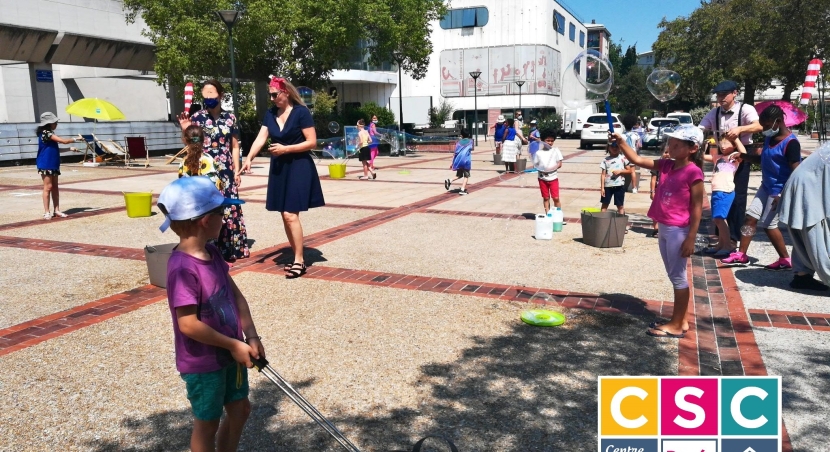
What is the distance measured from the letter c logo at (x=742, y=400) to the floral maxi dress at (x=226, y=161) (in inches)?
190

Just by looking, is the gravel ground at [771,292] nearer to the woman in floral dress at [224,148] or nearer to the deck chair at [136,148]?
the woman in floral dress at [224,148]

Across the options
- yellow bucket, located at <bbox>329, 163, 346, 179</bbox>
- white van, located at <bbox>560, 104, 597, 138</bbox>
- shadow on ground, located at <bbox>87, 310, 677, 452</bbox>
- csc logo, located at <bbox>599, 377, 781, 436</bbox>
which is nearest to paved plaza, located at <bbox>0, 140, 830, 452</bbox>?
shadow on ground, located at <bbox>87, 310, 677, 452</bbox>

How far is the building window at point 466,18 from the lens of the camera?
53375mm

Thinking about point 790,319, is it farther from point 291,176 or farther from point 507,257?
point 291,176

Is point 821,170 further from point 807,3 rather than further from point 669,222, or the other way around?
point 807,3

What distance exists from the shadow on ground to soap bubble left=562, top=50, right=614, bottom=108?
1.97 meters

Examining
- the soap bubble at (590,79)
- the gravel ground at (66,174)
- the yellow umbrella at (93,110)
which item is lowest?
the gravel ground at (66,174)

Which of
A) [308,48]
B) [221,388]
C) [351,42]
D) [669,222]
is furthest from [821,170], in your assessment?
[308,48]

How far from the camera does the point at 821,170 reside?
5.36 meters

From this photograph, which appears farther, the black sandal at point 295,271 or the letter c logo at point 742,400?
the black sandal at point 295,271

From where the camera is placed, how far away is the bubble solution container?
8078 millimetres

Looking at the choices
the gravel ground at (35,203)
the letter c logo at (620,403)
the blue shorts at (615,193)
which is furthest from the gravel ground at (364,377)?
the gravel ground at (35,203)

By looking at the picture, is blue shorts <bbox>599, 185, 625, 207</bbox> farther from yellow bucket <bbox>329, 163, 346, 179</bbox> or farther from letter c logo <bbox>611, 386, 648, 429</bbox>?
yellow bucket <bbox>329, 163, 346, 179</bbox>

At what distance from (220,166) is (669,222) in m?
4.11
